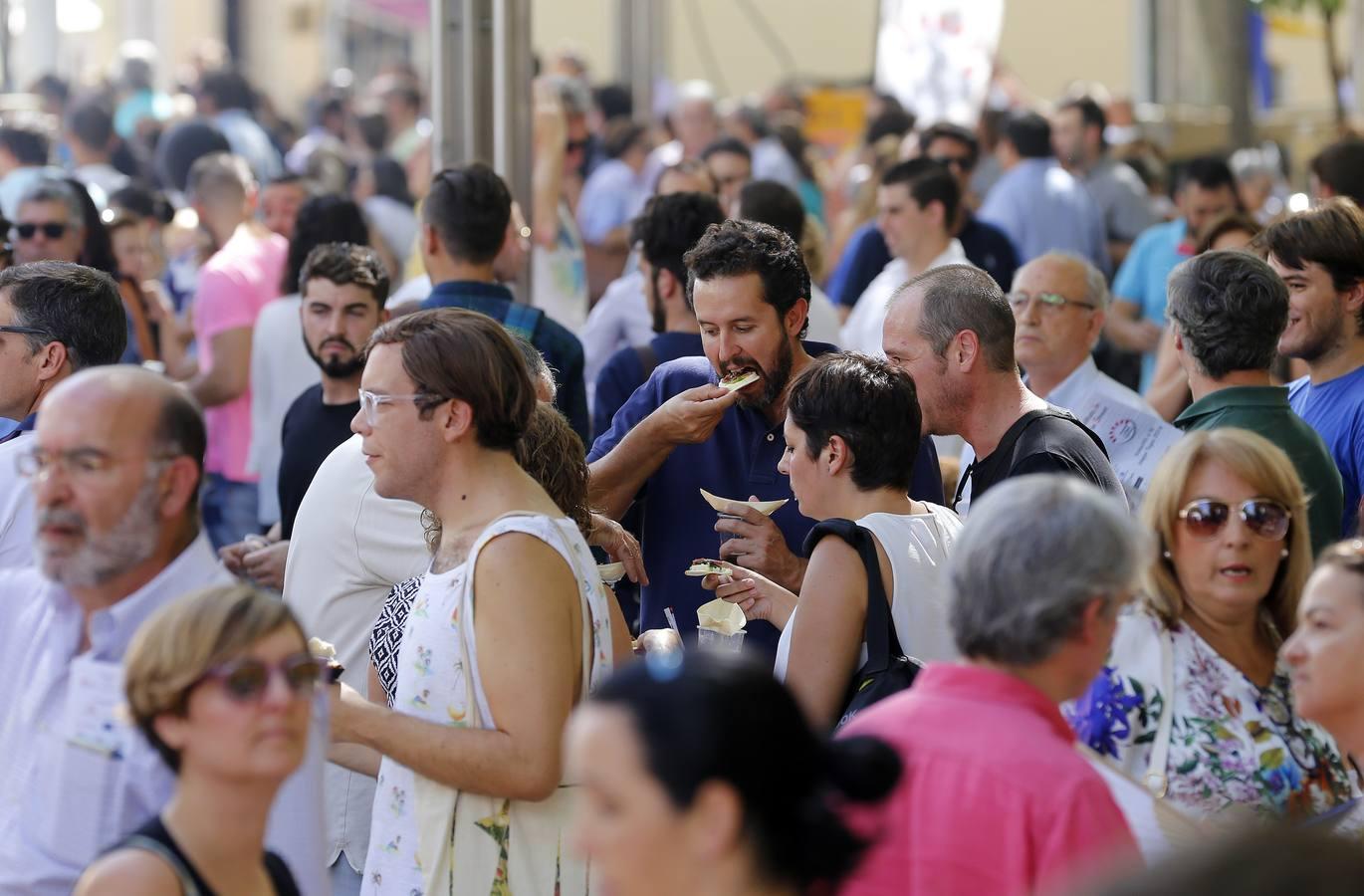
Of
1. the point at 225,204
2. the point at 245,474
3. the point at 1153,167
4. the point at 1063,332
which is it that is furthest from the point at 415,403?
the point at 1153,167

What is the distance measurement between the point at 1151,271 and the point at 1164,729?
5119 millimetres

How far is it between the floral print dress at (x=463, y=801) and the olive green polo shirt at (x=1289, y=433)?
1.75m

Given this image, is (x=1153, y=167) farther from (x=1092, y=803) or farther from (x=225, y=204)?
(x=1092, y=803)

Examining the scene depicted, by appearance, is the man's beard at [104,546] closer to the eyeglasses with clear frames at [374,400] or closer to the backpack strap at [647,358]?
the eyeglasses with clear frames at [374,400]

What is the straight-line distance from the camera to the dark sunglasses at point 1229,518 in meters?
3.09

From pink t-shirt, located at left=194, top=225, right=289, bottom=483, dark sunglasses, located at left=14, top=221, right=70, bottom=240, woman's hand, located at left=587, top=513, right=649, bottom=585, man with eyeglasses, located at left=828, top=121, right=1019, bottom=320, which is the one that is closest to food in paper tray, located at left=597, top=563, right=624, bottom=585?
woman's hand, located at left=587, top=513, right=649, bottom=585

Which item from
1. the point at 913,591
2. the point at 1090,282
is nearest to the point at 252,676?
the point at 913,591

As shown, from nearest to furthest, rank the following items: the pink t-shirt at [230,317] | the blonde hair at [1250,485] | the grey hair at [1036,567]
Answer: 1. the grey hair at [1036,567]
2. the blonde hair at [1250,485]
3. the pink t-shirt at [230,317]

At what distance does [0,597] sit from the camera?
112 inches

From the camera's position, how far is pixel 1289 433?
4.11 m

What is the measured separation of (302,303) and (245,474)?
1.63 m

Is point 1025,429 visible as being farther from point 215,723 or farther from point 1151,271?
point 1151,271

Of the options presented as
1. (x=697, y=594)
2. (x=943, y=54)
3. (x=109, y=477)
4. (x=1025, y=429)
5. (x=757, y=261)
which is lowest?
(x=697, y=594)

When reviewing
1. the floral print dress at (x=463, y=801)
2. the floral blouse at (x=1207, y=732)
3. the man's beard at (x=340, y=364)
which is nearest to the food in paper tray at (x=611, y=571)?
the floral print dress at (x=463, y=801)
